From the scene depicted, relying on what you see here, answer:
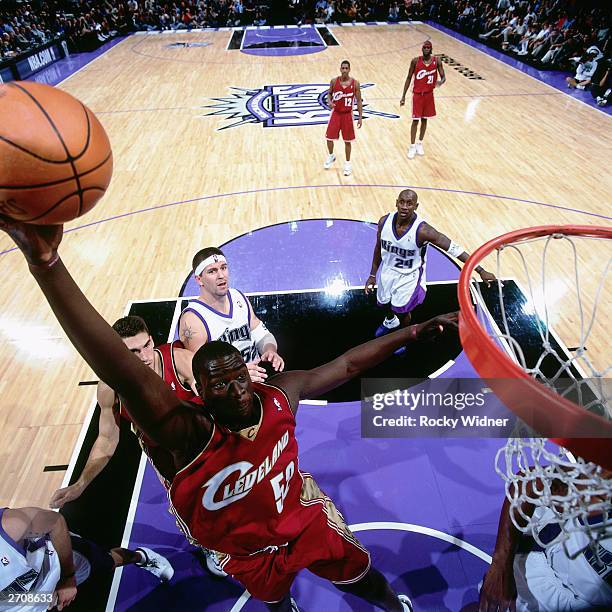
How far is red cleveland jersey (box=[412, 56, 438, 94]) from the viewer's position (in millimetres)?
7684

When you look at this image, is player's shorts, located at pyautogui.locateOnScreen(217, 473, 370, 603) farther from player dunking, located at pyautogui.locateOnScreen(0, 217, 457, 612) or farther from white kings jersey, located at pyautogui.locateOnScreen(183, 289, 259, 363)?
white kings jersey, located at pyautogui.locateOnScreen(183, 289, 259, 363)

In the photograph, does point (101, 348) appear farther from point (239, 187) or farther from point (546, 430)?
point (239, 187)

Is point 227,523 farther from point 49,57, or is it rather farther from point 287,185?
point 49,57

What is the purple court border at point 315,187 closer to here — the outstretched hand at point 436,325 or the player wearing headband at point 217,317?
the player wearing headband at point 217,317

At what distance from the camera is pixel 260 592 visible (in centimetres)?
204

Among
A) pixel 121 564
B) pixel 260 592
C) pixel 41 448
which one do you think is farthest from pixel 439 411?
pixel 41 448

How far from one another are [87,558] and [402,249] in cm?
318

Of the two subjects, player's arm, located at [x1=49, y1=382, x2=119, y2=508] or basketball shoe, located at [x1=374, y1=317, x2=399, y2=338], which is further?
basketball shoe, located at [x1=374, y1=317, x2=399, y2=338]

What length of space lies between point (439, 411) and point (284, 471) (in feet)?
7.96

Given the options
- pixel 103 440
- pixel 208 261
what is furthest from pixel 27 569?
pixel 208 261

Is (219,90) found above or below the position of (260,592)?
below

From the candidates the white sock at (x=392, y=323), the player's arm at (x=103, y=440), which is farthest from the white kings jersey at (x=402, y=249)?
the player's arm at (x=103, y=440)

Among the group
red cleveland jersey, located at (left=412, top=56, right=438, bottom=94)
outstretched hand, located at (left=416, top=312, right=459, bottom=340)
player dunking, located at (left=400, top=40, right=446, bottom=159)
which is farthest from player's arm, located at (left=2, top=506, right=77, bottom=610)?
red cleveland jersey, located at (left=412, top=56, right=438, bottom=94)

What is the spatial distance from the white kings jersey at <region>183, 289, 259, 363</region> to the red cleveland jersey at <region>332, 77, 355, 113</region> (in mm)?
4977
